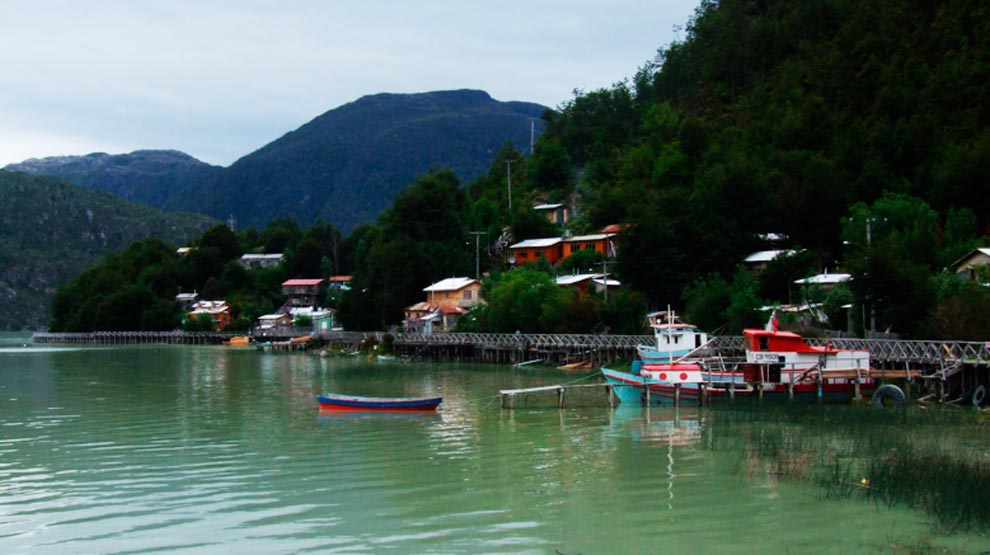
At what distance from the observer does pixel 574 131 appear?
126188 millimetres

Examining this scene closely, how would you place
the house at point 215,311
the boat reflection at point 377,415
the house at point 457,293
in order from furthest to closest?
the house at point 215,311, the house at point 457,293, the boat reflection at point 377,415

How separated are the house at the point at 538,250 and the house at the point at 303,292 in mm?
50358

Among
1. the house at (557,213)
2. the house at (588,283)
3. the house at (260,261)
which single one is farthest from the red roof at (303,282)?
the house at (588,283)

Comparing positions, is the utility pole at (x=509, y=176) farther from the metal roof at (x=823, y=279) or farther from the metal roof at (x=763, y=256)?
the metal roof at (x=823, y=279)

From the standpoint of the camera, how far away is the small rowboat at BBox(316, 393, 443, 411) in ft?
127

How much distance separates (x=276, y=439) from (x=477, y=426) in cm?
733

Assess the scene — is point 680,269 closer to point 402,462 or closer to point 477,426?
point 477,426

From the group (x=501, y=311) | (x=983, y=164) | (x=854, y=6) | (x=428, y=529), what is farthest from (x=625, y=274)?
(x=428, y=529)

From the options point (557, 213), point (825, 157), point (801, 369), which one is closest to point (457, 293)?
point (557, 213)

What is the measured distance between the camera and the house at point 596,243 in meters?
93.4

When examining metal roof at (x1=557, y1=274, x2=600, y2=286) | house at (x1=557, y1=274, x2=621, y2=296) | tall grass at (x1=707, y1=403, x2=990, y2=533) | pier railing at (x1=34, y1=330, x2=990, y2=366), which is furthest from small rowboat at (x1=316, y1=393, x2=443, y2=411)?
metal roof at (x1=557, y1=274, x2=600, y2=286)

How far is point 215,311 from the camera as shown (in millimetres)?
140500

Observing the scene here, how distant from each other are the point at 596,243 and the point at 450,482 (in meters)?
72.7

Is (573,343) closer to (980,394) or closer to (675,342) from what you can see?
(675,342)
